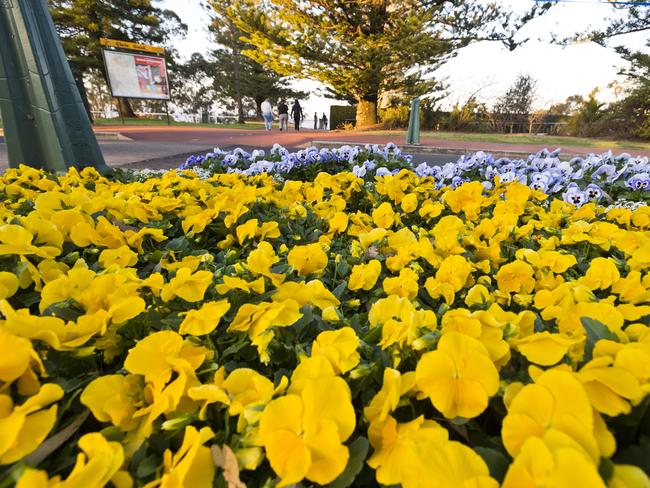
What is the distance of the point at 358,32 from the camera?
17656 mm

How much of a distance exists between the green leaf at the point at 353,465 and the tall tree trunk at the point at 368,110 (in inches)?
834

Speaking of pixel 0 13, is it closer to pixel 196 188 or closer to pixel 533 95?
pixel 196 188

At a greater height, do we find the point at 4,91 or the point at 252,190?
the point at 4,91

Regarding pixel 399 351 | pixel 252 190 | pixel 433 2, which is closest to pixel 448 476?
pixel 399 351

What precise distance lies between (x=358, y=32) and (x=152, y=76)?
10537 millimetres

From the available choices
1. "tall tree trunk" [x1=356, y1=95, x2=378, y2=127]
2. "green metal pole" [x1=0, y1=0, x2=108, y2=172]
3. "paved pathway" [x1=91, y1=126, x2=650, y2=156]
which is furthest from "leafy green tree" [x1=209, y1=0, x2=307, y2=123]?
"green metal pole" [x1=0, y1=0, x2=108, y2=172]

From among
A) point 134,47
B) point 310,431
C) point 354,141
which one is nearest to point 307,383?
point 310,431

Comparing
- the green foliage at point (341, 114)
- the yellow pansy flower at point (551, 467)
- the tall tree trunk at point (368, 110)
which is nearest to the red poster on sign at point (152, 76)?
the green foliage at point (341, 114)

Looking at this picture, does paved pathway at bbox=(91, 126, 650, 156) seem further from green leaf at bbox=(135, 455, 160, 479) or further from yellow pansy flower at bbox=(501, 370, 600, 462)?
green leaf at bbox=(135, 455, 160, 479)

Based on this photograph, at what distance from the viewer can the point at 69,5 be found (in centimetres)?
2423

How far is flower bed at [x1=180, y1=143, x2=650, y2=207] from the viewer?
113 inches

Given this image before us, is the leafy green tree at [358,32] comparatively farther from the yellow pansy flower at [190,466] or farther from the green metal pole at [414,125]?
the yellow pansy flower at [190,466]

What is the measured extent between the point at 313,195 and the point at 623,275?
1.35 m

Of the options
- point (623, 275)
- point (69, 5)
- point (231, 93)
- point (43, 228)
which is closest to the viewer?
point (43, 228)
